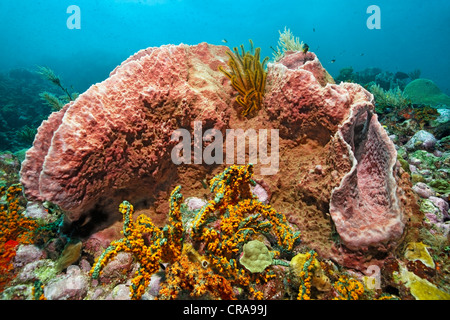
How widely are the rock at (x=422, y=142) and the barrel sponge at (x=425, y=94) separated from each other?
5088mm

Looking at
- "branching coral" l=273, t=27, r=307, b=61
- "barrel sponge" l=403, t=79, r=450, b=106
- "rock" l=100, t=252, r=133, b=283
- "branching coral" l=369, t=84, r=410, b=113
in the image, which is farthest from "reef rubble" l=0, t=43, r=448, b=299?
"barrel sponge" l=403, t=79, r=450, b=106

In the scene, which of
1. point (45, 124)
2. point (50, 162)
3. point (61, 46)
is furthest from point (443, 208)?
point (61, 46)

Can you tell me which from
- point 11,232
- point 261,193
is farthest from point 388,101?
point 11,232

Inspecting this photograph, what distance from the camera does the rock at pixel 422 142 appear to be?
4.43m

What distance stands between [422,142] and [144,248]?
5714 mm

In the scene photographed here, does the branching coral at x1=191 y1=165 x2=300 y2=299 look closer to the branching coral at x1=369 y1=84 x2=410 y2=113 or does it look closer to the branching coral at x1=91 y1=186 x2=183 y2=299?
the branching coral at x1=91 y1=186 x2=183 y2=299

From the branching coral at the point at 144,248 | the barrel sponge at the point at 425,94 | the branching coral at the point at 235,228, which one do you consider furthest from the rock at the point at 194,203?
the barrel sponge at the point at 425,94

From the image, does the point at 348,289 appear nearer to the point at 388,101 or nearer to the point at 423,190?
the point at 423,190

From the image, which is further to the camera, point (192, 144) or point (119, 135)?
point (192, 144)

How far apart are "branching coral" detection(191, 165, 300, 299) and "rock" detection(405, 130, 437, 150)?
4037 millimetres

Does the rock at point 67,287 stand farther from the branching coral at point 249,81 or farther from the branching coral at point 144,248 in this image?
the branching coral at point 249,81

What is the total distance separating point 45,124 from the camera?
8.54 ft

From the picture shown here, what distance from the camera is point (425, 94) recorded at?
8875 millimetres
